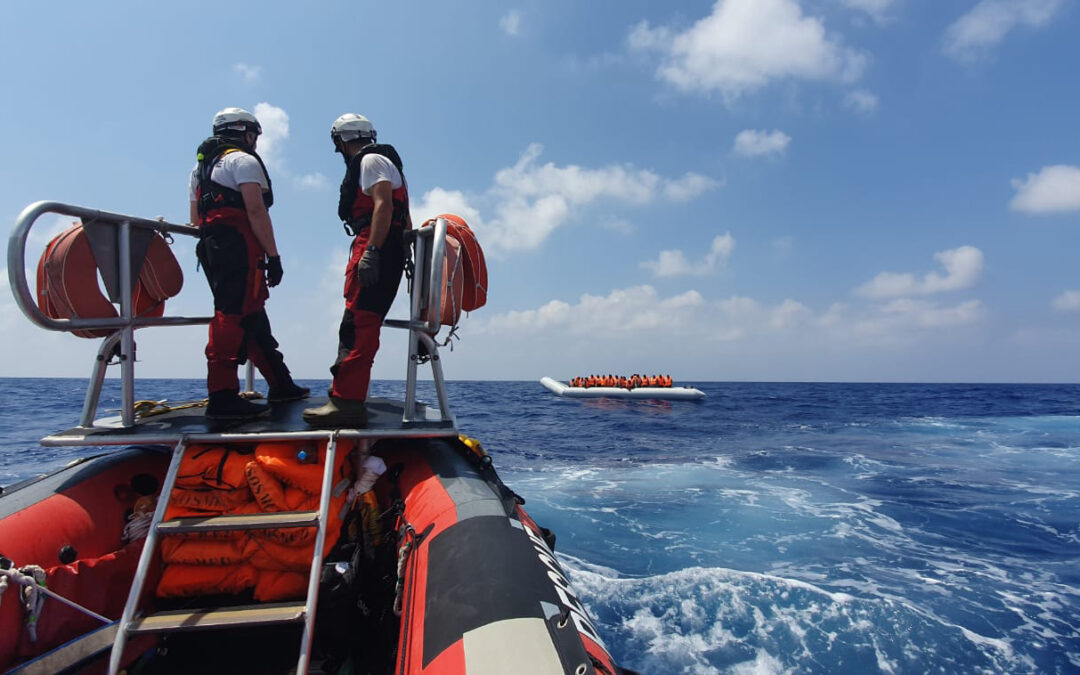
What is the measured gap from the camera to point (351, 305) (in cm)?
304

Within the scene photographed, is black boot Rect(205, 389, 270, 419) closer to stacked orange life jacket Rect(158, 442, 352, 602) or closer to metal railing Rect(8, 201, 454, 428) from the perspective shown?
metal railing Rect(8, 201, 454, 428)

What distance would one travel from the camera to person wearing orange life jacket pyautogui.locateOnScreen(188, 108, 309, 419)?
3.02m

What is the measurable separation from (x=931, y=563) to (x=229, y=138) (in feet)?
24.5

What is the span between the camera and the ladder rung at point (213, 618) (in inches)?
74.9

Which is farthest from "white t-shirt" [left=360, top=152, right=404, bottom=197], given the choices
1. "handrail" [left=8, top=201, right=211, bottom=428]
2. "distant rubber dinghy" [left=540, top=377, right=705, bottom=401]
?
"distant rubber dinghy" [left=540, top=377, right=705, bottom=401]

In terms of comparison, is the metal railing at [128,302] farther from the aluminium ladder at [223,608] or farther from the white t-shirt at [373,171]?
the aluminium ladder at [223,608]

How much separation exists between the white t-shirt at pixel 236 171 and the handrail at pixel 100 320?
0.50 metres

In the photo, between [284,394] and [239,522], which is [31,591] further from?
[284,394]

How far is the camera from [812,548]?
19.4 feet

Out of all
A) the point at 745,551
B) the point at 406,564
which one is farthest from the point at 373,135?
the point at 745,551

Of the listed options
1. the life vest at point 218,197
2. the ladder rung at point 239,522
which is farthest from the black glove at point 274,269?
the ladder rung at point 239,522

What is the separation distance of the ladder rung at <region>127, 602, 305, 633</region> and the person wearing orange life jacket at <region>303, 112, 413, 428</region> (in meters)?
0.99

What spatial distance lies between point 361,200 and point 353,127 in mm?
474

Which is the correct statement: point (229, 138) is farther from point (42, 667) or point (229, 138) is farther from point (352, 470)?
point (42, 667)
